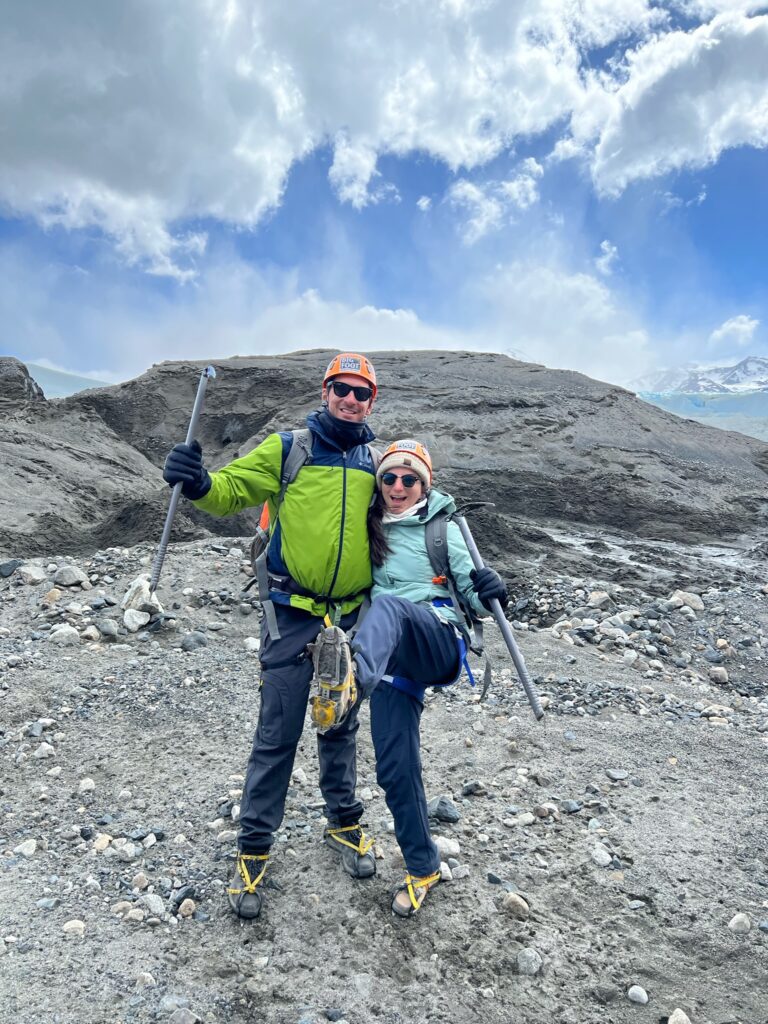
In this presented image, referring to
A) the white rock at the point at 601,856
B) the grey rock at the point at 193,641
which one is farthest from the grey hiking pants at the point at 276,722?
the grey rock at the point at 193,641

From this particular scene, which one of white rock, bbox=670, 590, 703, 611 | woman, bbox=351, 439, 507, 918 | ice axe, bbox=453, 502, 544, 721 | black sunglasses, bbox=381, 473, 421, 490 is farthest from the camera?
white rock, bbox=670, 590, 703, 611

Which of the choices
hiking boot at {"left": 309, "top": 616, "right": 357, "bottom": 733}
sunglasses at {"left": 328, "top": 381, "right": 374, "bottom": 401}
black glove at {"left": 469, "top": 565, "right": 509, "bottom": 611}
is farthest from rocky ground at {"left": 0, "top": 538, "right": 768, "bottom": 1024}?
sunglasses at {"left": 328, "top": 381, "right": 374, "bottom": 401}

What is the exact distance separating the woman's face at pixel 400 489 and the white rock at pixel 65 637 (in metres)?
4.97

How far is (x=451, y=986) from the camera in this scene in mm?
→ 3156

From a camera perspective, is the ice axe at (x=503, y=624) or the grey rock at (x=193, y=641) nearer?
the ice axe at (x=503, y=624)

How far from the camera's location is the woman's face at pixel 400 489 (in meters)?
3.81

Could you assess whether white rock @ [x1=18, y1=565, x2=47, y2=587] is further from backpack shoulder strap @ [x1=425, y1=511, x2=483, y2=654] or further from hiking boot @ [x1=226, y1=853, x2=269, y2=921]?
backpack shoulder strap @ [x1=425, y1=511, x2=483, y2=654]

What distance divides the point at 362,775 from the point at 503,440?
1443 centimetres

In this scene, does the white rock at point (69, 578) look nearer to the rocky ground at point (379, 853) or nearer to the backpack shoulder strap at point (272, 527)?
the rocky ground at point (379, 853)

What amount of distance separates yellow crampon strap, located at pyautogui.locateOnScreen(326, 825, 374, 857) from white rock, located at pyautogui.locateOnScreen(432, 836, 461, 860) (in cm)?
43

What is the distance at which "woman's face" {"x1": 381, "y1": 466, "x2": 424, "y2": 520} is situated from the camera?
12.5 feet

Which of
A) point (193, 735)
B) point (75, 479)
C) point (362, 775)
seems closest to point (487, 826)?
point (362, 775)

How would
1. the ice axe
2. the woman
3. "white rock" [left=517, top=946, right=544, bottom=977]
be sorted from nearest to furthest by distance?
1. "white rock" [left=517, top=946, right=544, bottom=977]
2. the woman
3. the ice axe

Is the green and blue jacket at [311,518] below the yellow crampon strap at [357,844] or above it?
above
